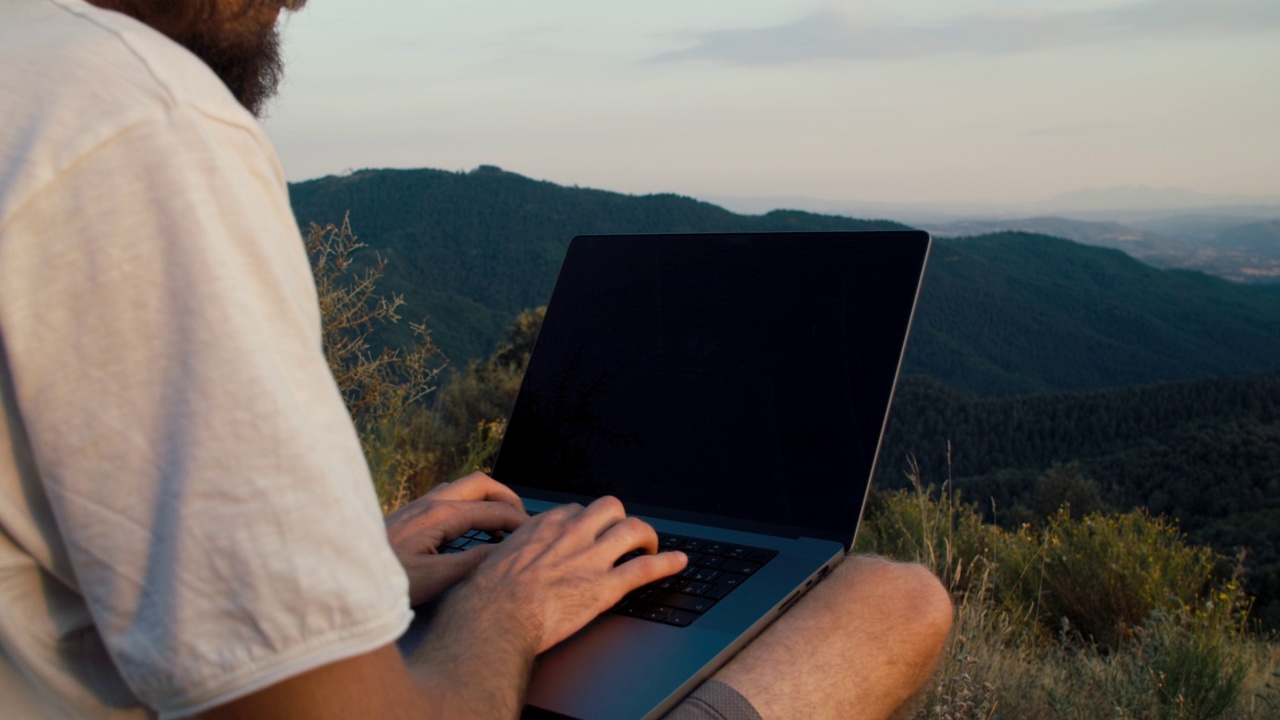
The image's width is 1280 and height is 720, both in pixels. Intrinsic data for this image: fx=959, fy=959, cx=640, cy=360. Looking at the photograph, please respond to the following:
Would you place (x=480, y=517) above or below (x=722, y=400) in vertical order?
below

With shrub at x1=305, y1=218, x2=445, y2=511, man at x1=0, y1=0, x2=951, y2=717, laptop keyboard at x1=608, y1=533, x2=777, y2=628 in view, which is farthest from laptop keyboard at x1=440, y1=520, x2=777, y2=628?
shrub at x1=305, y1=218, x2=445, y2=511

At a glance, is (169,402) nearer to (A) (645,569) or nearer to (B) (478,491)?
(A) (645,569)

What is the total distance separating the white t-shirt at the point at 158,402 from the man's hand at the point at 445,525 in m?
0.49

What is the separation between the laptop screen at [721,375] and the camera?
132cm

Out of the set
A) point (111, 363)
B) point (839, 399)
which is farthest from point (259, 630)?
point (839, 399)

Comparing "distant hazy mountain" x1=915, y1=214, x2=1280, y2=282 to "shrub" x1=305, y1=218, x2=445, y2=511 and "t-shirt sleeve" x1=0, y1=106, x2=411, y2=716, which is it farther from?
"t-shirt sleeve" x1=0, y1=106, x2=411, y2=716

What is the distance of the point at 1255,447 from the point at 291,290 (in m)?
17.5

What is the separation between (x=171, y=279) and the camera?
0.55 metres

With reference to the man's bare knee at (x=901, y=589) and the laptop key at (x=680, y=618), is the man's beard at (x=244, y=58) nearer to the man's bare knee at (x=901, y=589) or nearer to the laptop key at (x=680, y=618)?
the laptop key at (x=680, y=618)

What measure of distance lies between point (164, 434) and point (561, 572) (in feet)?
1.64

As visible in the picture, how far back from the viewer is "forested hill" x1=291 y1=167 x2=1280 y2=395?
34.4 meters

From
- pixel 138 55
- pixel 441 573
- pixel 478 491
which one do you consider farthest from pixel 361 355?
pixel 138 55

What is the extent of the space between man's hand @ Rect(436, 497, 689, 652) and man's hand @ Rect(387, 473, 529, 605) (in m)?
0.08

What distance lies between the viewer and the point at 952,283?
37.9 metres
